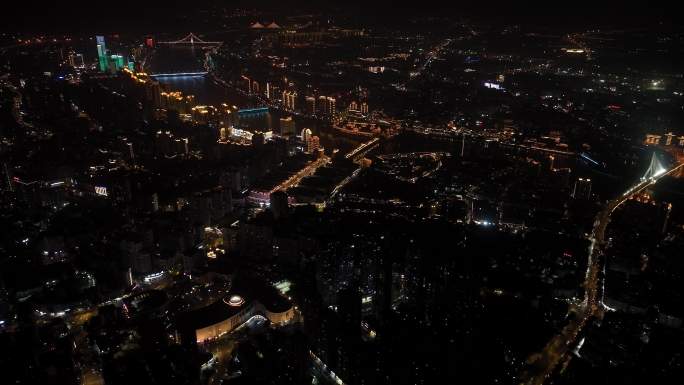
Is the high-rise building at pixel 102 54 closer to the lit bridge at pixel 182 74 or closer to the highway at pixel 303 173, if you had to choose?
the lit bridge at pixel 182 74

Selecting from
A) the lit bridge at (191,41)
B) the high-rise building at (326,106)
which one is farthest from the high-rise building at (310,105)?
the lit bridge at (191,41)

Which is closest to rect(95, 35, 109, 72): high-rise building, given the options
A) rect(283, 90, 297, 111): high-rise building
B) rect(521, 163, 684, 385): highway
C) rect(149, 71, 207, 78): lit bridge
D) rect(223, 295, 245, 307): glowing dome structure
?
rect(149, 71, 207, 78): lit bridge

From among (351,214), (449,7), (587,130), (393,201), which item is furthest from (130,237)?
(449,7)

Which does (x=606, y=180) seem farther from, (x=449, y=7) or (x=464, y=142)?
(x=449, y=7)

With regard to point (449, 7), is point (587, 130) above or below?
below

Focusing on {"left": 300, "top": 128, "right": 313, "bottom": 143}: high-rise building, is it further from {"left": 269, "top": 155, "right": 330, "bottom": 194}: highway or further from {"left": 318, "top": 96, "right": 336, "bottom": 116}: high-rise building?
{"left": 318, "top": 96, "right": 336, "bottom": 116}: high-rise building

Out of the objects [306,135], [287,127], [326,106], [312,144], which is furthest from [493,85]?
[312,144]

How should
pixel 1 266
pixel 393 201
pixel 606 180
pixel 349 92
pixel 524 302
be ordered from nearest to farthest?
pixel 524 302 < pixel 1 266 < pixel 393 201 < pixel 606 180 < pixel 349 92
